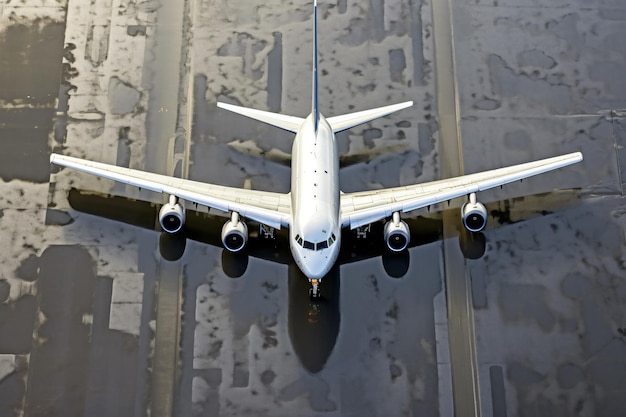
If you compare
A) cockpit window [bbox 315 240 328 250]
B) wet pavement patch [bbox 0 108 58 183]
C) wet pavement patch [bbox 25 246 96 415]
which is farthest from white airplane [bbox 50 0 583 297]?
wet pavement patch [bbox 25 246 96 415]

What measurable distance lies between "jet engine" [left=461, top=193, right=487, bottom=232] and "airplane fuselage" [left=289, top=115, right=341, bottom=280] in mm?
4159

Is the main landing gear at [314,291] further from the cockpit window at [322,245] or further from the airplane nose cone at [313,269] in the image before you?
the cockpit window at [322,245]

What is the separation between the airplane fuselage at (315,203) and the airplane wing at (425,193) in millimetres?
→ 983

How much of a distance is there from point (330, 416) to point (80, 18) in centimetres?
1683

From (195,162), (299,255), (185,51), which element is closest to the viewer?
(299,255)

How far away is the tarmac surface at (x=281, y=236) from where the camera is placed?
58.4 feet

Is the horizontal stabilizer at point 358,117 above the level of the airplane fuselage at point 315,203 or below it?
above

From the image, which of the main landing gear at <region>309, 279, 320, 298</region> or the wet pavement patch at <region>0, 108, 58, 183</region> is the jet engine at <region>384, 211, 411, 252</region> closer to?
the main landing gear at <region>309, 279, 320, 298</region>

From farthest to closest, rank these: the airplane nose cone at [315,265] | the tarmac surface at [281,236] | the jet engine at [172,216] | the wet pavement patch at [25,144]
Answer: the wet pavement patch at [25,144] < the jet engine at [172,216] < the tarmac surface at [281,236] < the airplane nose cone at [315,265]

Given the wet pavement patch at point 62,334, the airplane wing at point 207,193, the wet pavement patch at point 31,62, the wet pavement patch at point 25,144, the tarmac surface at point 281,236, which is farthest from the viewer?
the wet pavement patch at point 31,62

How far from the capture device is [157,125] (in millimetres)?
21156

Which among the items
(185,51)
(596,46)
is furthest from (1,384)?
(596,46)

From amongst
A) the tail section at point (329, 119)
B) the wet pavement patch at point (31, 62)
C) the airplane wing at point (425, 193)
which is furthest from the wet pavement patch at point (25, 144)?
the airplane wing at point (425, 193)

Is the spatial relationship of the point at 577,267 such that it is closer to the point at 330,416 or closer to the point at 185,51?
the point at 330,416
